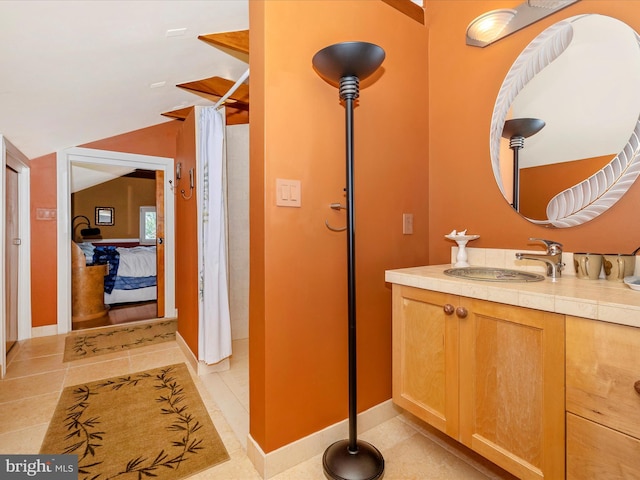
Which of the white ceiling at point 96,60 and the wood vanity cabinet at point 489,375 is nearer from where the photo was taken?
the wood vanity cabinet at point 489,375

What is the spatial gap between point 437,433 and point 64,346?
3363 mm

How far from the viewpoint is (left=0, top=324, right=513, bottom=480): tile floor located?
139 cm

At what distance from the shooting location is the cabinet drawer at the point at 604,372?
82 centimetres

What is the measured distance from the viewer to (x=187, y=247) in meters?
2.81

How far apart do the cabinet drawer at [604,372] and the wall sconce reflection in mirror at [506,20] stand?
1441 mm

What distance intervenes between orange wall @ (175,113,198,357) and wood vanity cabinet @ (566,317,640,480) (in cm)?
237

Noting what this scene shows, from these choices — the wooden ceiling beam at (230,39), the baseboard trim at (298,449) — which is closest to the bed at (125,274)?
the wooden ceiling beam at (230,39)

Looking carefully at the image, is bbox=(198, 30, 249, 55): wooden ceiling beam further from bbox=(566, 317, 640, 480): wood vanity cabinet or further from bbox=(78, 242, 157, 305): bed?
bbox=(78, 242, 157, 305): bed

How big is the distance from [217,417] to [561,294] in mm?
1834

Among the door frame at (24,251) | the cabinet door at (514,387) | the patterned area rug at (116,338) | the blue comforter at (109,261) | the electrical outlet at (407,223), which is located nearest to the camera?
the cabinet door at (514,387)

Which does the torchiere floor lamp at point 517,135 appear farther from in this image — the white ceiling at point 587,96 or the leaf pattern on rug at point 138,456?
the leaf pattern on rug at point 138,456

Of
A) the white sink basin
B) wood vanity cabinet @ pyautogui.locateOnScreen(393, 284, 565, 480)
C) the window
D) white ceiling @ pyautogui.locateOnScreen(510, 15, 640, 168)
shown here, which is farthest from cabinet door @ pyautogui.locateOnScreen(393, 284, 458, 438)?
the window

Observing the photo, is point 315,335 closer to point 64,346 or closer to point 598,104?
point 598,104

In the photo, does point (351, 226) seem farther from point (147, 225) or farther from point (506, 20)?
point (147, 225)
